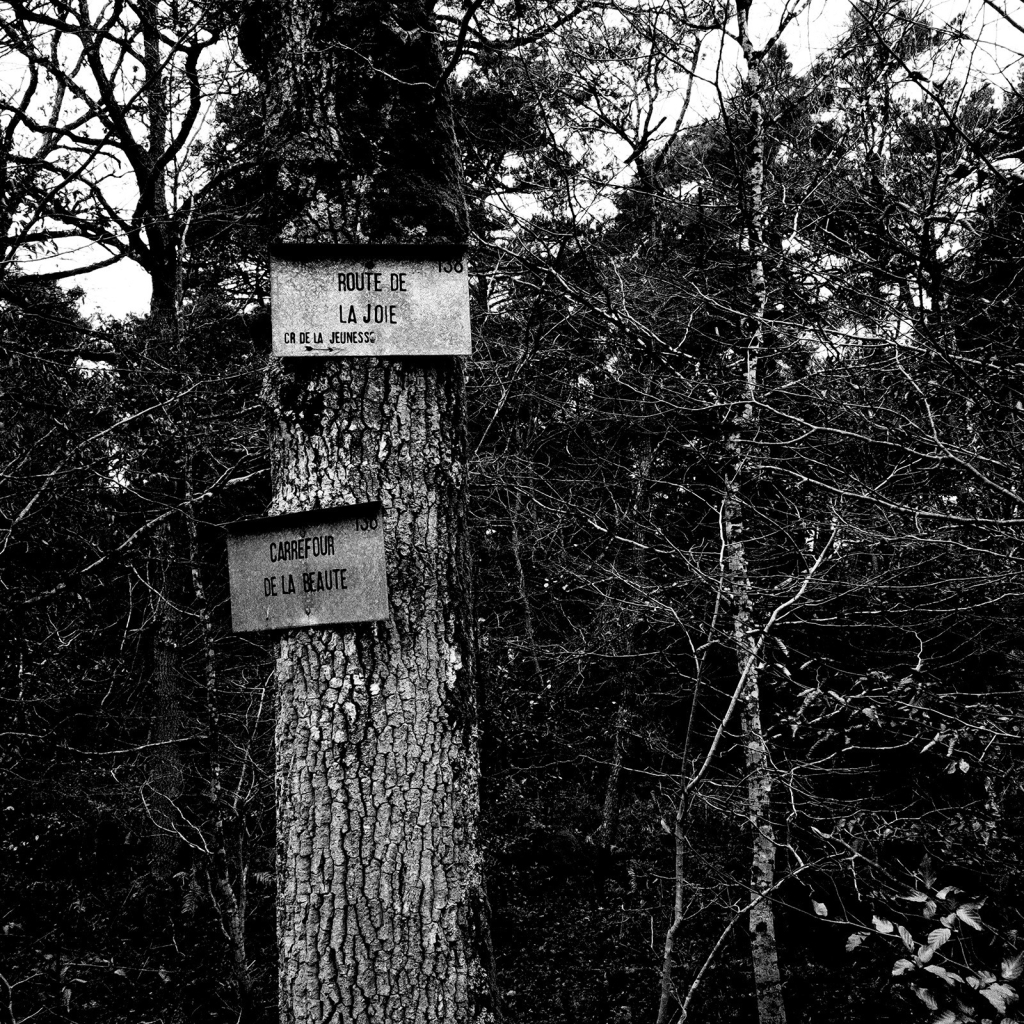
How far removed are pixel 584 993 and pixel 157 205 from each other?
952 cm

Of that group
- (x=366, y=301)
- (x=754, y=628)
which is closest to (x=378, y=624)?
(x=366, y=301)

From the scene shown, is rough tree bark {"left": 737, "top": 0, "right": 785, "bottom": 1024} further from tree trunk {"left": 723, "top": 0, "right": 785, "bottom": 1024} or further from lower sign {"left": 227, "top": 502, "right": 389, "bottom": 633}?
lower sign {"left": 227, "top": 502, "right": 389, "bottom": 633}

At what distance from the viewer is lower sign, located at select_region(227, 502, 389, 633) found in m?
1.91

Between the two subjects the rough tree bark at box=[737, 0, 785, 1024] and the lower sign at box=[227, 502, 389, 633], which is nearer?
the lower sign at box=[227, 502, 389, 633]

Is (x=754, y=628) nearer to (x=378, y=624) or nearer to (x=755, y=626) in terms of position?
(x=755, y=626)

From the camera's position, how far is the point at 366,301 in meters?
2.02

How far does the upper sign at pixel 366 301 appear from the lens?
6.56 ft

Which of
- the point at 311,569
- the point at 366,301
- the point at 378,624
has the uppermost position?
the point at 366,301

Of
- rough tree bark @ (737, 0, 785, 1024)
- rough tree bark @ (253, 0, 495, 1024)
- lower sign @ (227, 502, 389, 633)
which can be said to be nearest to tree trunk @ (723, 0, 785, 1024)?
rough tree bark @ (737, 0, 785, 1024)

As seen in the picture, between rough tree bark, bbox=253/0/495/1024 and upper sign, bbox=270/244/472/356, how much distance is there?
0.05m

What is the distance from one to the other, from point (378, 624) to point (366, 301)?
0.72 metres

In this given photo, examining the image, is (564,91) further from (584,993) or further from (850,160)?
(584,993)

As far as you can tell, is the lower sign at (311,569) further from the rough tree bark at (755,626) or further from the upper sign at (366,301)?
the rough tree bark at (755,626)

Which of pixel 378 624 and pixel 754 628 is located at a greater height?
pixel 378 624
